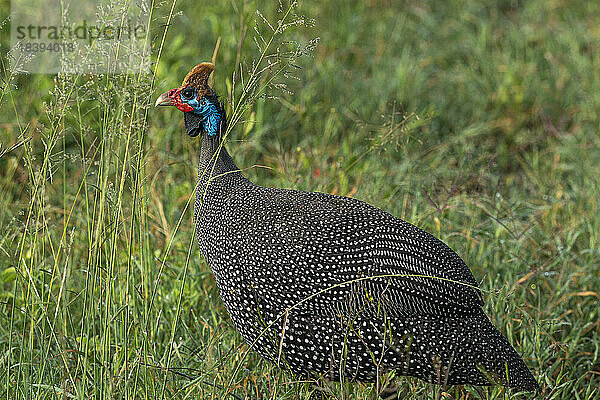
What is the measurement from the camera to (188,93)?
296cm

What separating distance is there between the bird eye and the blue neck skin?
0.02 meters

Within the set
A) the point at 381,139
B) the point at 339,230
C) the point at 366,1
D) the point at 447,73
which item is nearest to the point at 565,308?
the point at 381,139

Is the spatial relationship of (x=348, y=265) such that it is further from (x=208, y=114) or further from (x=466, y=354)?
(x=208, y=114)

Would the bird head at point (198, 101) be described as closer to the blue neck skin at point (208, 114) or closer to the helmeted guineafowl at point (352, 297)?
the blue neck skin at point (208, 114)

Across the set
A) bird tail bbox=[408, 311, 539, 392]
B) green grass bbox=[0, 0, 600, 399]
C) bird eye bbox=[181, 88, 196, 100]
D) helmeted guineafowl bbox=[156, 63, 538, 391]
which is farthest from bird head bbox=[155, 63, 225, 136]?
bird tail bbox=[408, 311, 539, 392]

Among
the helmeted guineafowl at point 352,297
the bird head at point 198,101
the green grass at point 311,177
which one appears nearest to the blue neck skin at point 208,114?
the bird head at point 198,101

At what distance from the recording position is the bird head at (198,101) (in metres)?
2.95

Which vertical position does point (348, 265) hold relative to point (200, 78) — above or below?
below

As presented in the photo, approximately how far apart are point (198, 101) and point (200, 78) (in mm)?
83

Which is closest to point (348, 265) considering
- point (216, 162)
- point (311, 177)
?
point (216, 162)

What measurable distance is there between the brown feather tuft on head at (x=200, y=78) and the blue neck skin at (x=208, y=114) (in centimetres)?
4

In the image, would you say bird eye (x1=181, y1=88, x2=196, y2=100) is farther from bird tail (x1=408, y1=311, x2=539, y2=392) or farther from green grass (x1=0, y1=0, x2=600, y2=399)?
bird tail (x1=408, y1=311, x2=539, y2=392)

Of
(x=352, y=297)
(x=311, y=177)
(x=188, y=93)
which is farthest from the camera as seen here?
(x=311, y=177)

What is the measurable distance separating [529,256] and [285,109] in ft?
6.14
